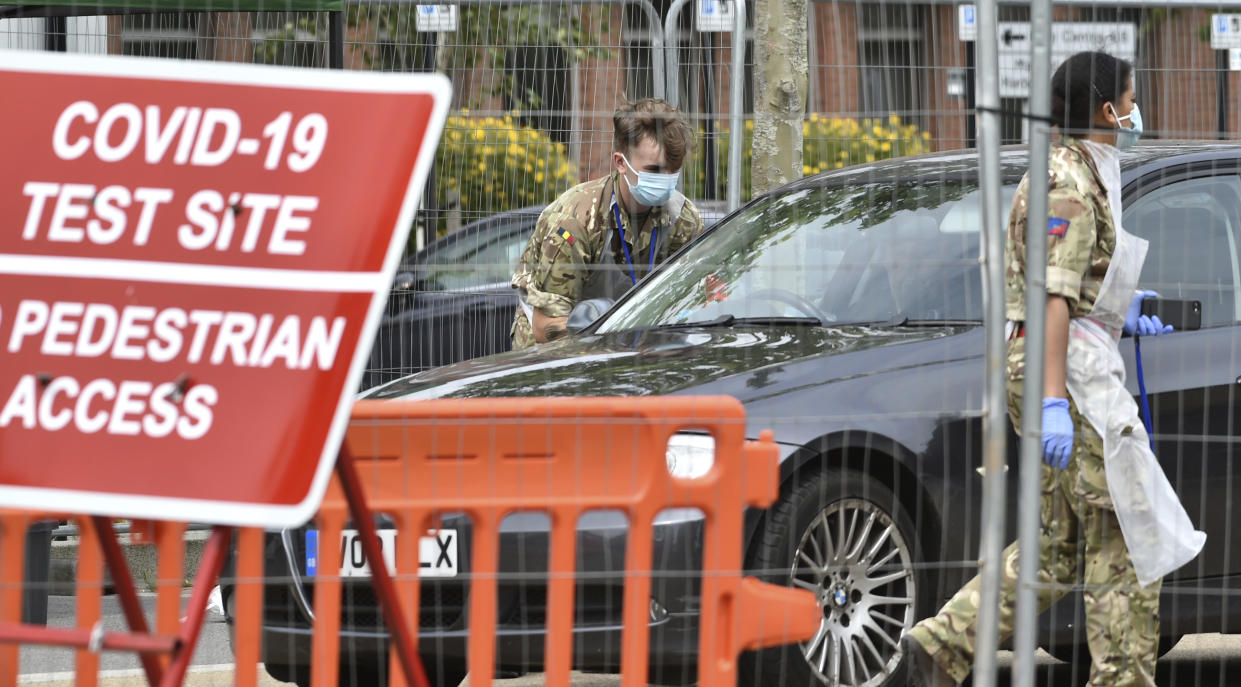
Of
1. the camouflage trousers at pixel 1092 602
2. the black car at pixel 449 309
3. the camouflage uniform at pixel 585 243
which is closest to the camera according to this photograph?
the camouflage trousers at pixel 1092 602

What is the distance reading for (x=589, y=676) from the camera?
6.18 m

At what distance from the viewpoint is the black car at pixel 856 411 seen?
4.97m

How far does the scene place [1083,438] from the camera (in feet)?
16.0

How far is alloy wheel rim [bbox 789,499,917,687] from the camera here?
516cm

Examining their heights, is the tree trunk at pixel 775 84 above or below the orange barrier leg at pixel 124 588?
above

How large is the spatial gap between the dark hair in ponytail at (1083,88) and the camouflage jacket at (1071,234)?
0.22 feet

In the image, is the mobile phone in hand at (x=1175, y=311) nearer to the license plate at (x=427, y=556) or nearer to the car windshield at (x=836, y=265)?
the car windshield at (x=836, y=265)

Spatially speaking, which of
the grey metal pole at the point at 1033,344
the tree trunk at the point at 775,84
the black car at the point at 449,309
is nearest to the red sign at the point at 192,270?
the grey metal pole at the point at 1033,344

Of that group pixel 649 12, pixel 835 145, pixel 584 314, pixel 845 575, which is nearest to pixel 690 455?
pixel 845 575

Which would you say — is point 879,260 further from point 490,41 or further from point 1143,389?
point 490,41

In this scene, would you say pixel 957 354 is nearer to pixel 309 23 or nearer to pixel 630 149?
pixel 630 149

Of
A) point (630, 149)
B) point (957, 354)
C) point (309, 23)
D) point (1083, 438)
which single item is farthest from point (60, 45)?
point (1083, 438)

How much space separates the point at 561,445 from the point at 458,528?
0.85m

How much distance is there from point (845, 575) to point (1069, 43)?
1.69 m
